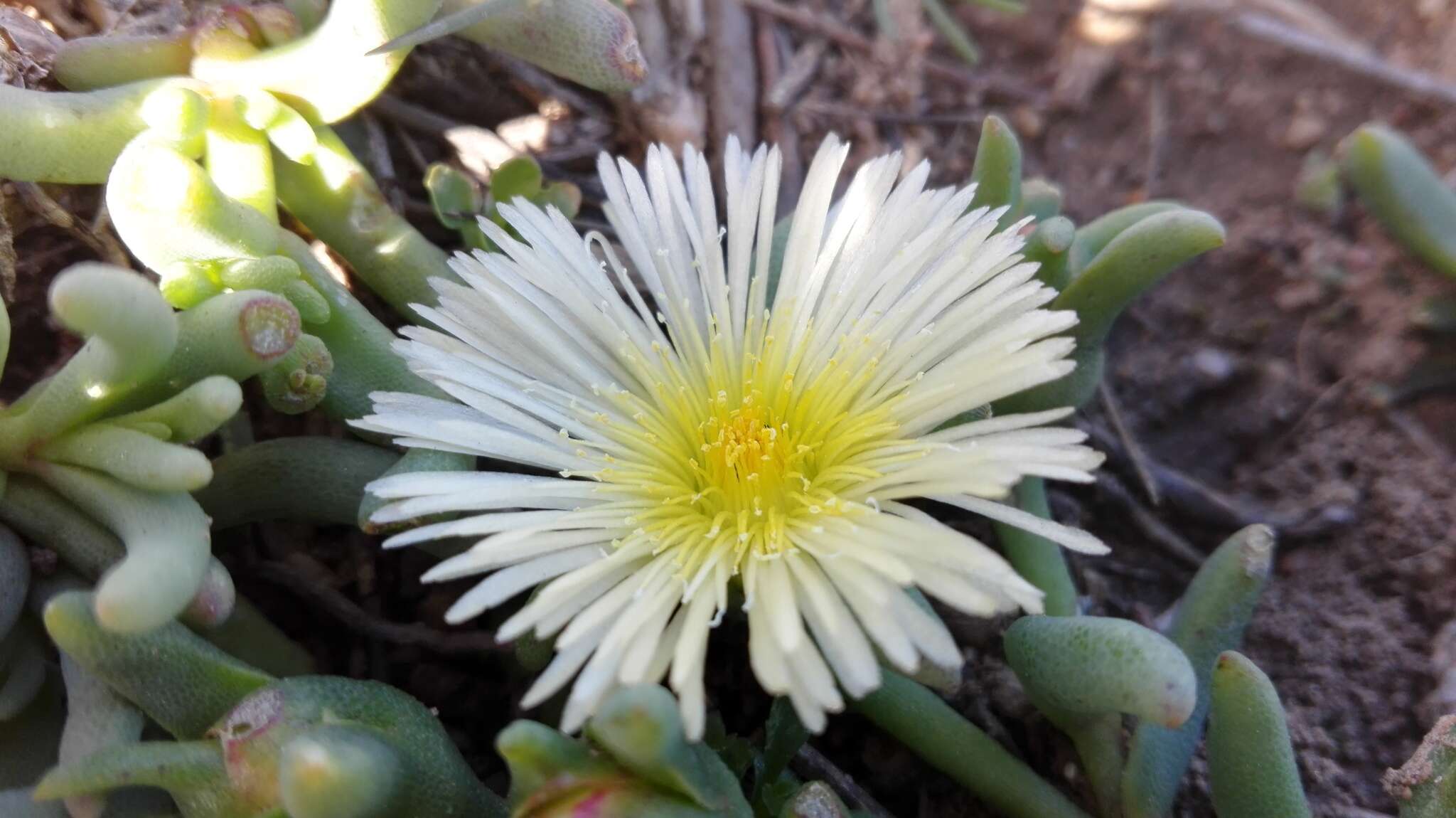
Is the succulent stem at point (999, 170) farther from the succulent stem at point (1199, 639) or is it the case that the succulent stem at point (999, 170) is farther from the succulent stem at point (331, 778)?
the succulent stem at point (331, 778)

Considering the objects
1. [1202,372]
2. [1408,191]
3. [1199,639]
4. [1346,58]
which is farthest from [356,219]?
[1346,58]

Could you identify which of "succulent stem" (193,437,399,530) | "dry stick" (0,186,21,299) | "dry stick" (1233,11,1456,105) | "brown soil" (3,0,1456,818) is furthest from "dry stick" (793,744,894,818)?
"dry stick" (1233,11,1456,105)

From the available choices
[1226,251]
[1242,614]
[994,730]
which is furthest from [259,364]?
[1226,251]

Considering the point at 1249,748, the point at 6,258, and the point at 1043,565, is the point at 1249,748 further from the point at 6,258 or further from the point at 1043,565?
the point at 6,258

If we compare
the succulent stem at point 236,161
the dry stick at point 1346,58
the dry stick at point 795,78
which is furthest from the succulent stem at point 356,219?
the dry stick at point 1346,58

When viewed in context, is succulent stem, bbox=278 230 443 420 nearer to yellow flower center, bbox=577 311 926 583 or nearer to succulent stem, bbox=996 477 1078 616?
yellow flower center, bbox=577 311 926 583

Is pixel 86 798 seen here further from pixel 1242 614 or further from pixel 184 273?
pixel 1242 614
